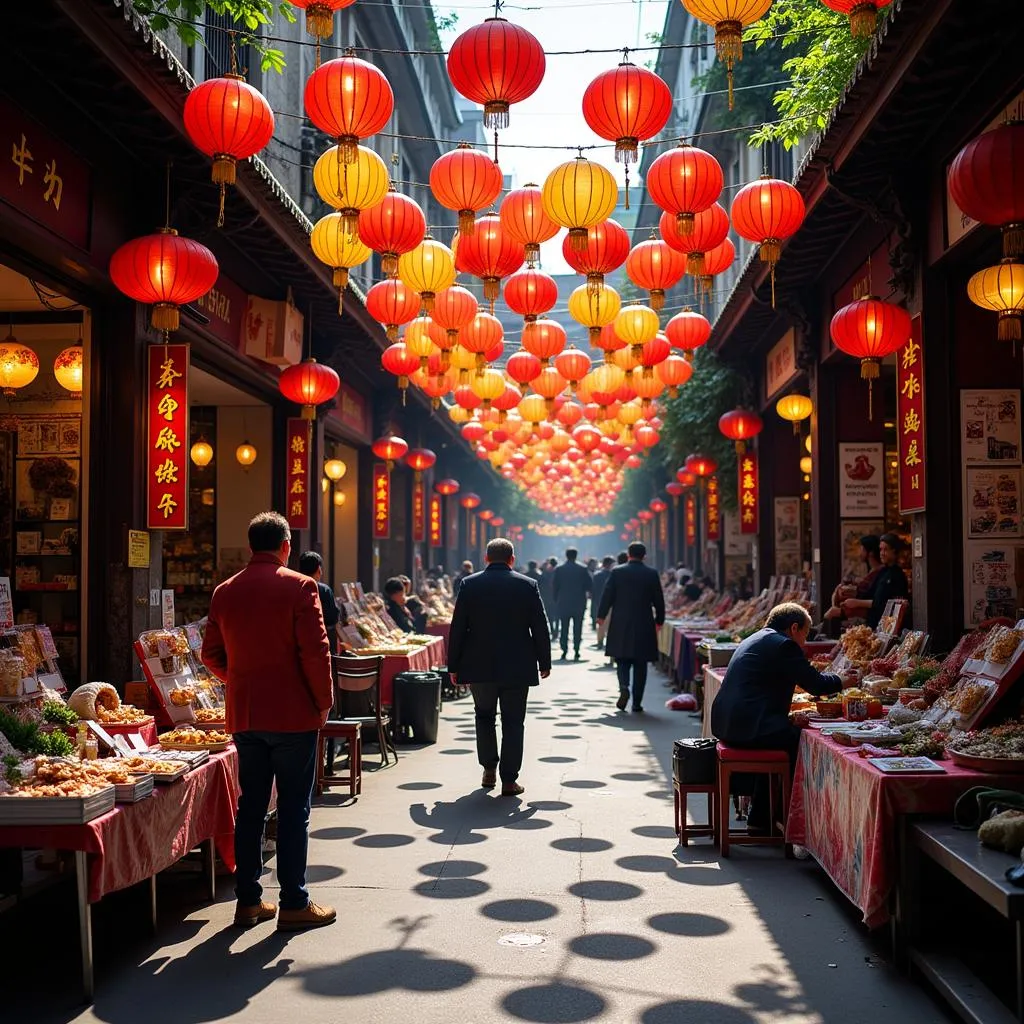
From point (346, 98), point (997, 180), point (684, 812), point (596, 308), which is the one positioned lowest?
point (684, 812)

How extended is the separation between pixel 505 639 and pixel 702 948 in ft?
13.9

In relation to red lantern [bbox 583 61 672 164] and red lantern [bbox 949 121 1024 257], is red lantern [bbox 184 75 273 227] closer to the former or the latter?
red lantern [bbox 583 61 672 164]

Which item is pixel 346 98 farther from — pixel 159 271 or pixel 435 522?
pixel 435 522

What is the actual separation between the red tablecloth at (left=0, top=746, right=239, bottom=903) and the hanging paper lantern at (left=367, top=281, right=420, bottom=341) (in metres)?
5.84

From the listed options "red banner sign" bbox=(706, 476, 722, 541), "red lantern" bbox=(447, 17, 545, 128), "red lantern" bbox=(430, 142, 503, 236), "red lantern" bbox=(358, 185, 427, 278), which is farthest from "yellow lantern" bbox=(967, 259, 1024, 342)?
"red banner sign" bbox=(706, 476, 722, 541)

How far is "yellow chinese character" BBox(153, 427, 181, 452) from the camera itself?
909 centimetres

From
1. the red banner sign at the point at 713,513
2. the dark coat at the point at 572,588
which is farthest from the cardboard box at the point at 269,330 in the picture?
the red banner sign at the point at 713,513

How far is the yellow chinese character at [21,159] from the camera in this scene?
6.86 metres

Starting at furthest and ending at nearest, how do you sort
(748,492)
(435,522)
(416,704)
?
(435,522), (748,492), (416,704)

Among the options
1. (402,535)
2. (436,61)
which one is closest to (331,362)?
(402,535)

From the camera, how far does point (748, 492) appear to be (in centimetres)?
1872

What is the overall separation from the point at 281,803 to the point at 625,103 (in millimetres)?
5453

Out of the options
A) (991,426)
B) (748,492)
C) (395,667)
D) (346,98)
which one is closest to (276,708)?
(346,98)

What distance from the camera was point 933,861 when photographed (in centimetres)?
546
